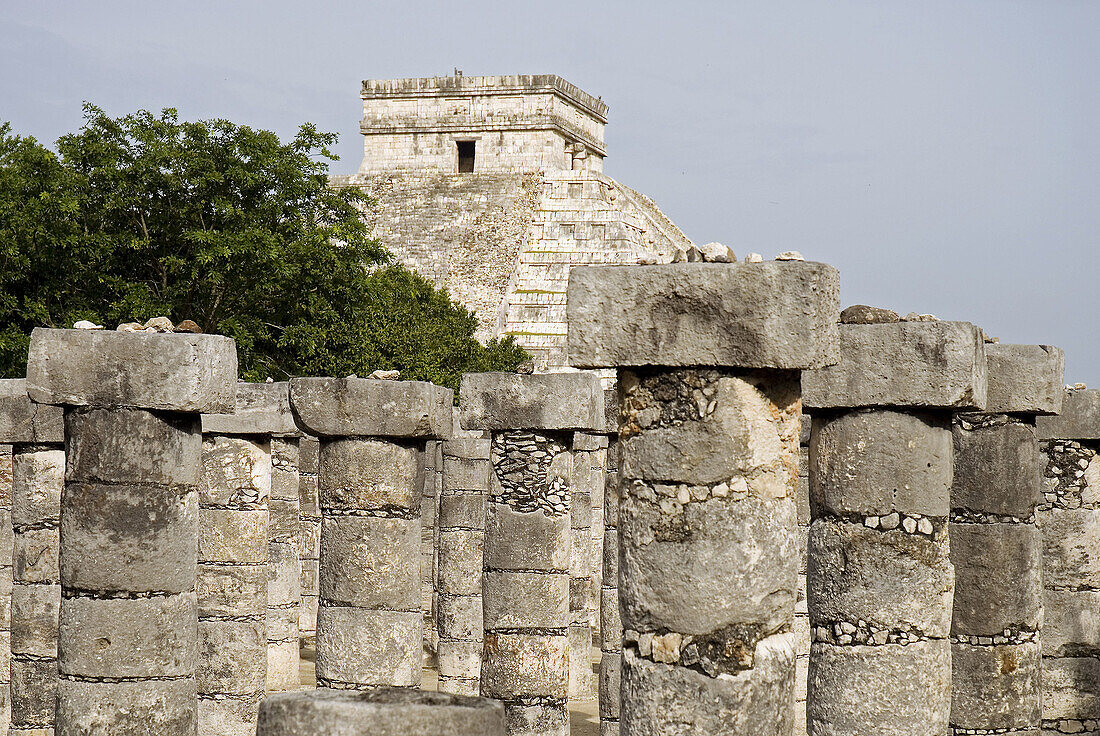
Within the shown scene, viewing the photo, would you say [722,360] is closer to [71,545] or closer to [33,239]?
[71,545]

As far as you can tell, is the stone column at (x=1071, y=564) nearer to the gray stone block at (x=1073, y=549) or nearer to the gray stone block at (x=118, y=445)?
the gray stone block at (x=1073, y=549)

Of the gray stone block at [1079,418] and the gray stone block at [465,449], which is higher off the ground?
the gray stone block at [1079,418]

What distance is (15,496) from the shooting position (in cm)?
1171

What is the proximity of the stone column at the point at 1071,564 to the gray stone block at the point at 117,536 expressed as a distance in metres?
7.16

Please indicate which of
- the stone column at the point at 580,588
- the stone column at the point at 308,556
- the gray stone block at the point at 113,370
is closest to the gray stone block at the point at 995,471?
the gray stone block at the point at 113,370

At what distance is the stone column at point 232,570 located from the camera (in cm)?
1294

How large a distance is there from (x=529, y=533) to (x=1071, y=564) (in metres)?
4.74

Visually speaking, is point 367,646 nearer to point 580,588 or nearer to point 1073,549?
point 1073,549

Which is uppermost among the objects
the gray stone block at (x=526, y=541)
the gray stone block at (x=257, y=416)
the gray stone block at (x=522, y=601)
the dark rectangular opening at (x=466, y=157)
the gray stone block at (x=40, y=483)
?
the dark rectangular opening at (x=466, y=157)

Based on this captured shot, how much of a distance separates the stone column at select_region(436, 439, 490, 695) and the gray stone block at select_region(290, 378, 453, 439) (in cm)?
716

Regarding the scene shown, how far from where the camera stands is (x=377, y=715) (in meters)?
5.72

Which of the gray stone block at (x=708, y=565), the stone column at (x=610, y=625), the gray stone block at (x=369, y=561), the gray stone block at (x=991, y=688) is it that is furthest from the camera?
the stone column at (x=610, y=625)

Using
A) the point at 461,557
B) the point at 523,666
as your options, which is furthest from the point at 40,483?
the point at 461,557

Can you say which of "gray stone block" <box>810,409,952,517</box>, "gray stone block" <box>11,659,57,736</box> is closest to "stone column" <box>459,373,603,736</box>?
"gray stone block" <box>11,659,57,736</box>
